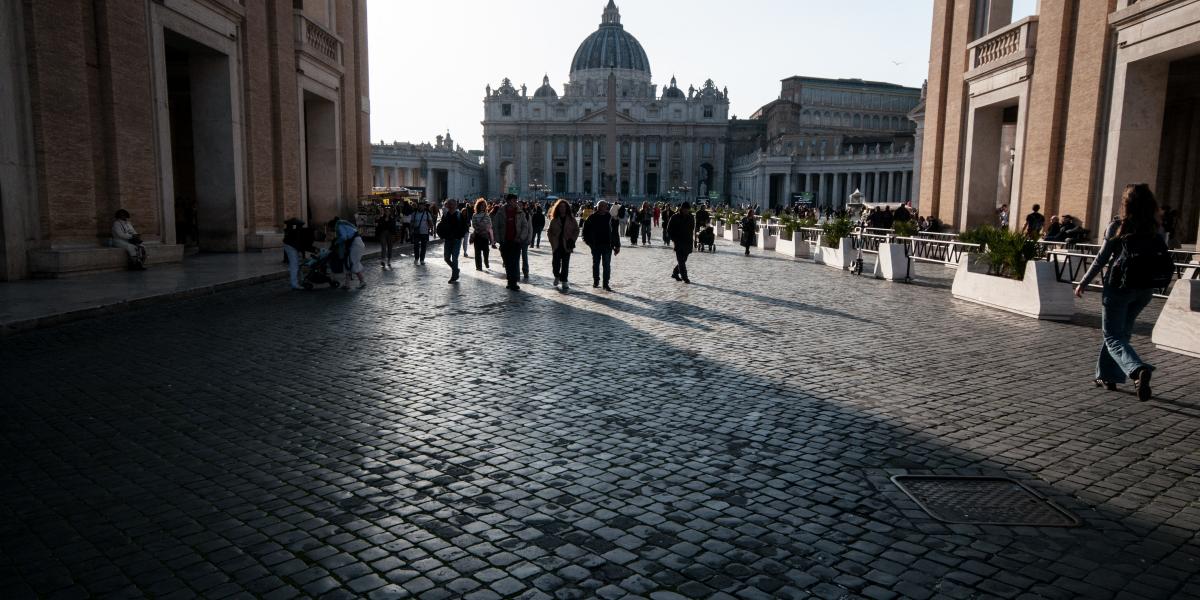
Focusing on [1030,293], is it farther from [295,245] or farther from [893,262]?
[295,245]

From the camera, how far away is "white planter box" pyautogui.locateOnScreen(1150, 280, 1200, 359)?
7.27 metres

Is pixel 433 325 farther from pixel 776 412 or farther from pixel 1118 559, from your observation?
pixel 1118 559

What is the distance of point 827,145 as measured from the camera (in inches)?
3536

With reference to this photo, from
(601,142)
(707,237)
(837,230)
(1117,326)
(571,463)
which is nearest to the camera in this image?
(571,463)

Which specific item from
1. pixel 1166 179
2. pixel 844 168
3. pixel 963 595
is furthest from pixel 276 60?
pixel 844 168

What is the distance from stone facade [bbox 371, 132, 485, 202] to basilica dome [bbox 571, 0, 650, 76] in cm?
3973

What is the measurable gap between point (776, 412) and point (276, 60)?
18.2 meters

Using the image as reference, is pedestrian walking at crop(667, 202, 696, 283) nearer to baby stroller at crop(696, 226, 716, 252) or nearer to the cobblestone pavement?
the cobblestone pavement

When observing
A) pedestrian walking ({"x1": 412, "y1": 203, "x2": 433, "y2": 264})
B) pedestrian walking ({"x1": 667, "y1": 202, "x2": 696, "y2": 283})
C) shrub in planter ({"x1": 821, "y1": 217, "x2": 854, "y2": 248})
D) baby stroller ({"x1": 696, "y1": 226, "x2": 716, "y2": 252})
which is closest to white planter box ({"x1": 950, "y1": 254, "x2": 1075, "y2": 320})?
pedestrian walking ({"x1": 667, "y1": 202, "x2": 696, "y2": 283})

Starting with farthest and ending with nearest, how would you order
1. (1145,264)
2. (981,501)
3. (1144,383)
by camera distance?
(1145,264) → (1144,383) → (981,501)

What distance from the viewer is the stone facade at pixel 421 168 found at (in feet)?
281

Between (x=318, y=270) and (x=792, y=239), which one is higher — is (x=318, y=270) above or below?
below

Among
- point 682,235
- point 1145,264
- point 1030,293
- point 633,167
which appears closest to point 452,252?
point 682,235

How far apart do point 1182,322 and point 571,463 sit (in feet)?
22.2
